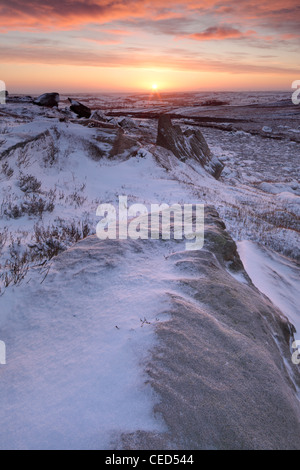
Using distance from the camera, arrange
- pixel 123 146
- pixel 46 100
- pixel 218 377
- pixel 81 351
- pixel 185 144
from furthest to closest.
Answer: pixel 46 100
pixel 185 144
pixel 123 146
pixel 81 351
pixel 218 377

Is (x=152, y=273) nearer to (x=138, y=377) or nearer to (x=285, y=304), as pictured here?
(x=138, y=377)

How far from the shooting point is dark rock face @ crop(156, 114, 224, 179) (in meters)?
18.0

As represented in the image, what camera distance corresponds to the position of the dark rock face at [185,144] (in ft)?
59.2

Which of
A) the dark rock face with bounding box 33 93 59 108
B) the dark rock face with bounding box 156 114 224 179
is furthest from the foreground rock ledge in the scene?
the dark rock face with bounding box 33 93 59 108

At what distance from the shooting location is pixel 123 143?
564 inches

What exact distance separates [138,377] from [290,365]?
2252 mm

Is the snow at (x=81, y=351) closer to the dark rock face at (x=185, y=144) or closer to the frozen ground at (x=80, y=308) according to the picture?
the frozen ground at (x=80, y=308)

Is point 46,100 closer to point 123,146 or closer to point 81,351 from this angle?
point 123,146

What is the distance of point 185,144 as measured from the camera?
19312 mm

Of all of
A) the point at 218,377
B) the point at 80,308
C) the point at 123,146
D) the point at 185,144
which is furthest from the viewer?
the point at 185,144

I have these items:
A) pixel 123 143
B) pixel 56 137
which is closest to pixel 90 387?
pixel 56 137

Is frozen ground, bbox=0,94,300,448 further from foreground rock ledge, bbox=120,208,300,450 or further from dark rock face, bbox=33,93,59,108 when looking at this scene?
dark rock face, bbox=33,93,59,108

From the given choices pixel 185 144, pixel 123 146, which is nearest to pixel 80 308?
pixel 123 146

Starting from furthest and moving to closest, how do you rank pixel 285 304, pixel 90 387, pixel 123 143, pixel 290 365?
pixel 123 143 < pixel 285 304 < pixel 290 365 < pixel 90 387
